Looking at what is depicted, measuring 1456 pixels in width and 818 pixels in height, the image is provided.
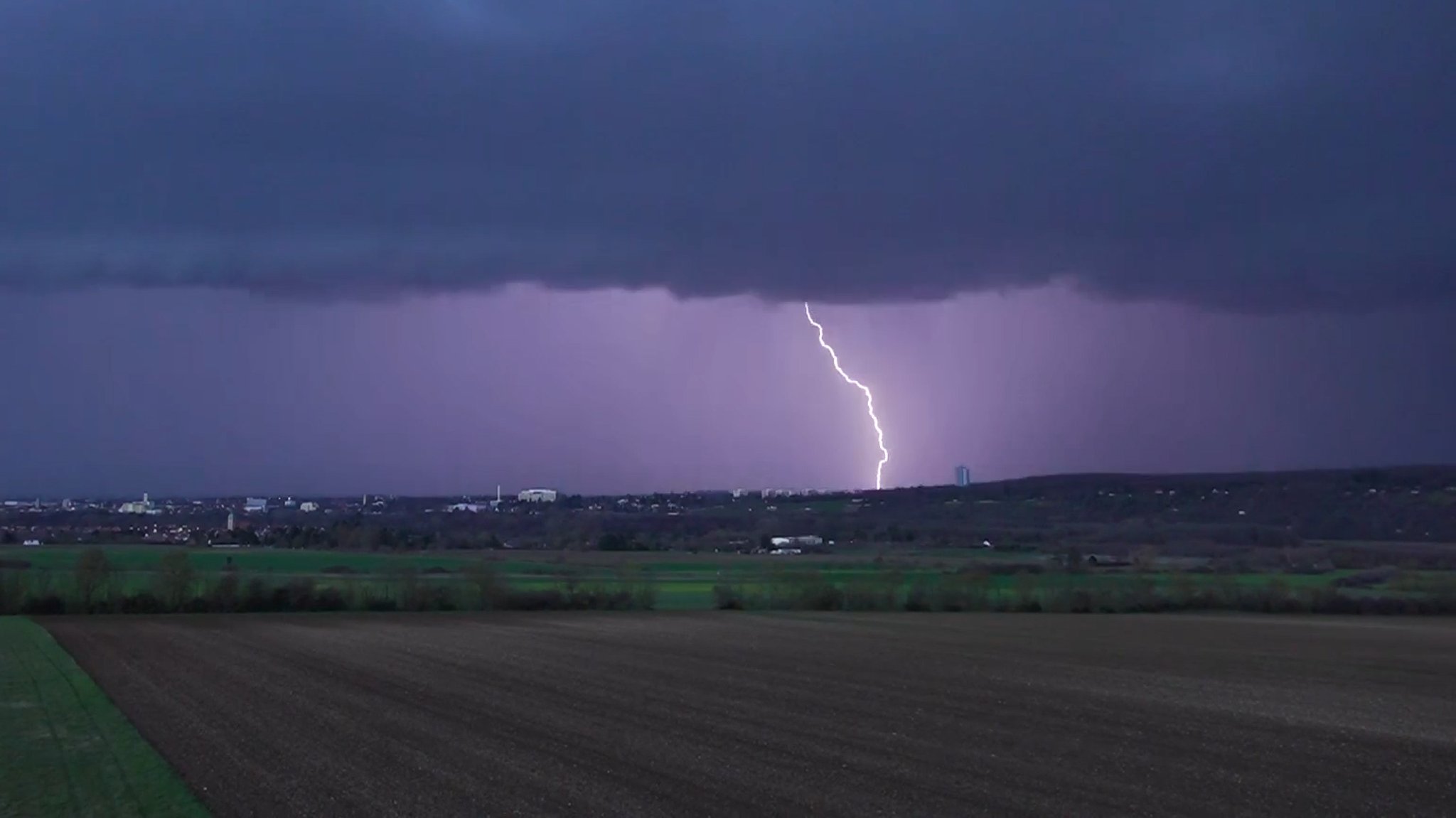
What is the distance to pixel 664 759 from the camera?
2455 cm

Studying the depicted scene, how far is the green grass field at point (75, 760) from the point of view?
68.7 ft

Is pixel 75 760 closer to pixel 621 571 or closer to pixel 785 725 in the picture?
pixel 785 725

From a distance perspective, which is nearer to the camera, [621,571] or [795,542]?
[621,571]

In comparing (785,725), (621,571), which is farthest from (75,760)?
(621,571)

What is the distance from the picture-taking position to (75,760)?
25.7 metres

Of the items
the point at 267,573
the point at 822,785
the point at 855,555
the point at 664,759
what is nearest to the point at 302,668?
the point at 664,759

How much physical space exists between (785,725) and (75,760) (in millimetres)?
14316

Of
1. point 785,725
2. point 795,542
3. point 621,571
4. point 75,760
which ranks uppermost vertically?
point 795,542

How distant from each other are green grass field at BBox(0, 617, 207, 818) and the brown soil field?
2.16 ft

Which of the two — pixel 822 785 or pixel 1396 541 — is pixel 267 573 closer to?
pixel 822 785

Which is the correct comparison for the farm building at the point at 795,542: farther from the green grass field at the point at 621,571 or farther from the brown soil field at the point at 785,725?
the brown soil field at the point at 785,725

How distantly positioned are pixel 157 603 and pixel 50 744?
66333 mm

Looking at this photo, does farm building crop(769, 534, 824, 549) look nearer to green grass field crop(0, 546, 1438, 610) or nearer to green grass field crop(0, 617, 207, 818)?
green grass field crop(0, 546, 1438, 610)

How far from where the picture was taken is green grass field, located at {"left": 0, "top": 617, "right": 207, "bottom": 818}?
20953 mm
